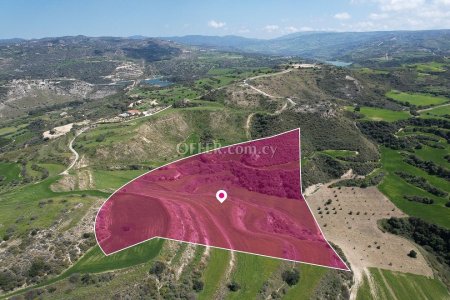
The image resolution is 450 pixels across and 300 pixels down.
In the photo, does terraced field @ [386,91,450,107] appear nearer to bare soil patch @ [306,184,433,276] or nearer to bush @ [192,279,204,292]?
bare soil patch @ [306,184,433,276]

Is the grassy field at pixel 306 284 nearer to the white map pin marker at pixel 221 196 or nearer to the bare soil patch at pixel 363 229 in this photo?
the bare soil patch at pixel 363 229

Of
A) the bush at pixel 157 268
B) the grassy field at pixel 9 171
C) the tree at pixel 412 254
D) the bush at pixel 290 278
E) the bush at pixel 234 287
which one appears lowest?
the tree at pixel 412 254

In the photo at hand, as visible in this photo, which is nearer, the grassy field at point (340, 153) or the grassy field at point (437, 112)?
the grassy field at point (340, 153)

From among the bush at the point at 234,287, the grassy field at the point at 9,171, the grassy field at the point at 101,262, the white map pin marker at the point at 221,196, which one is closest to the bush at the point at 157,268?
the grassy field at the point at 101,262

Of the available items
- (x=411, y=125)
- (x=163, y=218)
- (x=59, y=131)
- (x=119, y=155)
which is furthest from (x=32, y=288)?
(x=411, y=125)

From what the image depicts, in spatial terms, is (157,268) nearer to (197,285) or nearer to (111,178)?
(197,285)

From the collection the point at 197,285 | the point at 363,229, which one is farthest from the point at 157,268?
the point at 363,229
